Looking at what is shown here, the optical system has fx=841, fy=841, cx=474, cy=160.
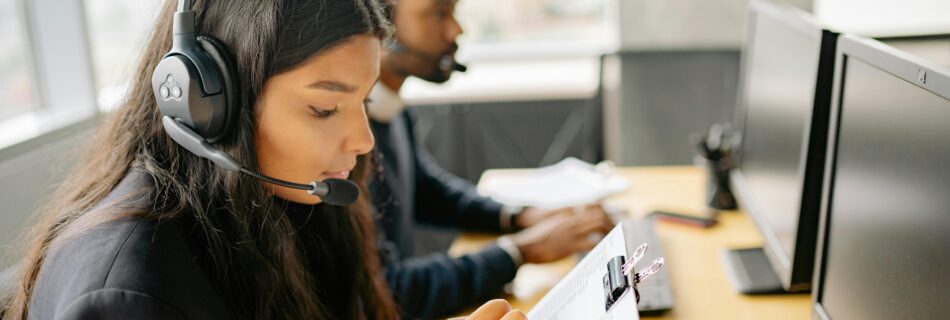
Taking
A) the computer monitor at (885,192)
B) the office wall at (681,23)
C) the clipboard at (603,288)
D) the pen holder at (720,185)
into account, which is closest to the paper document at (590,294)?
the clipboard at (603,288)

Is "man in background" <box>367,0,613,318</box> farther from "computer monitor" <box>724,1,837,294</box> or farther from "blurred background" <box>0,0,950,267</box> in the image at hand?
"blurred background" <box>0,0,950,267</box>

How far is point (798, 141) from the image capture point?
104 cm

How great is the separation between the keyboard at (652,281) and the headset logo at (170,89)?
0.52 m

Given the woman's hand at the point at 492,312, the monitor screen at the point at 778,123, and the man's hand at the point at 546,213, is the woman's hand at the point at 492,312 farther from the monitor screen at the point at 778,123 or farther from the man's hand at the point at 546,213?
the man's hand at the point at 546,213

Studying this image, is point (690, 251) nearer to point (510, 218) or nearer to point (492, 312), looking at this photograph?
point (510, 218)

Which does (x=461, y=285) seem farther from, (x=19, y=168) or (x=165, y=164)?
(x=19, y=168)

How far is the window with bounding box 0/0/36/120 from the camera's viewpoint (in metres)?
2.03

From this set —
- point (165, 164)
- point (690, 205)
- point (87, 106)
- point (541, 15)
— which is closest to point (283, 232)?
point (165, 164)

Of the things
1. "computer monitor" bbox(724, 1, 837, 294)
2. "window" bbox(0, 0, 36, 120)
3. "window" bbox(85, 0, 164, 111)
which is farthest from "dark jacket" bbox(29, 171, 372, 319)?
"window" bbox(0, 0, 36, 120)

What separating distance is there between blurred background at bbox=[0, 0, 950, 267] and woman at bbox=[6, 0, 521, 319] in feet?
0.36

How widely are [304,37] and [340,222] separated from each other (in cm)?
33

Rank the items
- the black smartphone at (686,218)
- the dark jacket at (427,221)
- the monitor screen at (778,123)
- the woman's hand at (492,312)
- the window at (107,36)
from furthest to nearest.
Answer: the window at (107,36) < the black smartphone at (686,218) < the dark jacket at (427,221) < the monitor screen at (778,123) < the woman's hand at (492,312)

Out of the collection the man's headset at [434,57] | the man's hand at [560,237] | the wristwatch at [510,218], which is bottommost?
the wristwatch at [510,218]

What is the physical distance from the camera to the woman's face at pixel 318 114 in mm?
818
